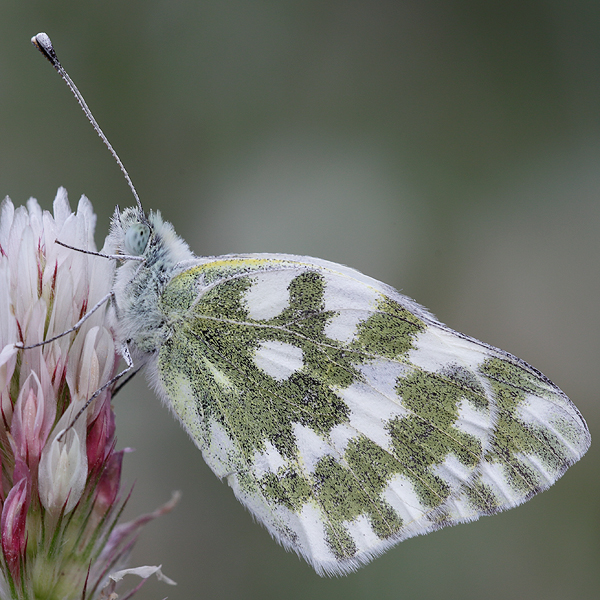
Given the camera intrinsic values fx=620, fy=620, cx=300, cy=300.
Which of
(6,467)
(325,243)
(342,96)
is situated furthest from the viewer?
(342,96)

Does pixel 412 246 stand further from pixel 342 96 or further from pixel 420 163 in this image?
pixel 342 96

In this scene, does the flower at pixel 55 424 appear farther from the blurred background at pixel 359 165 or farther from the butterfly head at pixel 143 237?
the blurred background at pixel 359 165

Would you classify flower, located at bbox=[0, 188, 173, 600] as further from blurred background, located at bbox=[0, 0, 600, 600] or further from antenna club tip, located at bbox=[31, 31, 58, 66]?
blurred background, located at bbox=[0, 0, 600, 600]

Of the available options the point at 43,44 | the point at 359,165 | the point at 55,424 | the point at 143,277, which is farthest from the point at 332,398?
the point at 359,165

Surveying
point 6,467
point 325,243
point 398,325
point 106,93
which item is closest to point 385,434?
point 398,325

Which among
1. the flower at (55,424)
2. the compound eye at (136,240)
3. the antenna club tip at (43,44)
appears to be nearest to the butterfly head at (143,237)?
the compound eye at (136,240)

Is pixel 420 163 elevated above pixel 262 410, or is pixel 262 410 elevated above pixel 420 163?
pixel 420 163
